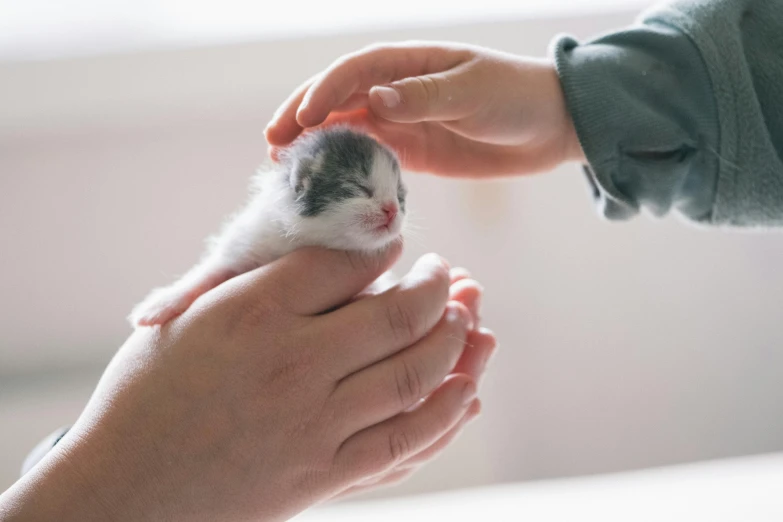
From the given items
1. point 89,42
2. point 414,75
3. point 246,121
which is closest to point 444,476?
point 246,121

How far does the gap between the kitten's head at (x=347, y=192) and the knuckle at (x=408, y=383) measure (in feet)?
0.56

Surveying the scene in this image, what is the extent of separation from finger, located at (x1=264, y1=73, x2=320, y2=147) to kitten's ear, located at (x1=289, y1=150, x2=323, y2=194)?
0.18ft

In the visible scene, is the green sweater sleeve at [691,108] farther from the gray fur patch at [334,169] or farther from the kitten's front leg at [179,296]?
the kitten's front leg at [179,296]

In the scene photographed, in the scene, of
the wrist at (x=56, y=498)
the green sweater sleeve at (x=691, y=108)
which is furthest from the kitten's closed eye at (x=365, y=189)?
the wrist at (x=56, y=498)

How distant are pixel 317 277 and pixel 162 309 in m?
0.20

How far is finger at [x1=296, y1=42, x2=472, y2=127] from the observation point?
98cm

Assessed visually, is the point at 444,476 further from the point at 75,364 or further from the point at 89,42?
the point at 89,42

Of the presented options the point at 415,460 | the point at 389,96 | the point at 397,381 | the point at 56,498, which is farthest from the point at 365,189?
the point at 56,498

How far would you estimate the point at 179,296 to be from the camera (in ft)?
3.25

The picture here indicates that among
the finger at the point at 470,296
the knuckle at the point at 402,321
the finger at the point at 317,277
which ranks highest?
the finger at the point at 317,277

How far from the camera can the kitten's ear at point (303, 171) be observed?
1031 mm

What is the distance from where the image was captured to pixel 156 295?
1.03 metres

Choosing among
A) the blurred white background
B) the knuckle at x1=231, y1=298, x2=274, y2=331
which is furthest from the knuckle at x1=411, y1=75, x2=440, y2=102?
the blurred white background

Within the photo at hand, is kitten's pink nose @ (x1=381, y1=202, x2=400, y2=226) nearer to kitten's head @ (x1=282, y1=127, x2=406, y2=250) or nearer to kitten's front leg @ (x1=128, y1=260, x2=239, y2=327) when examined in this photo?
kitten's head @ (x1=282, y1=127, x2=406, y2=250)
